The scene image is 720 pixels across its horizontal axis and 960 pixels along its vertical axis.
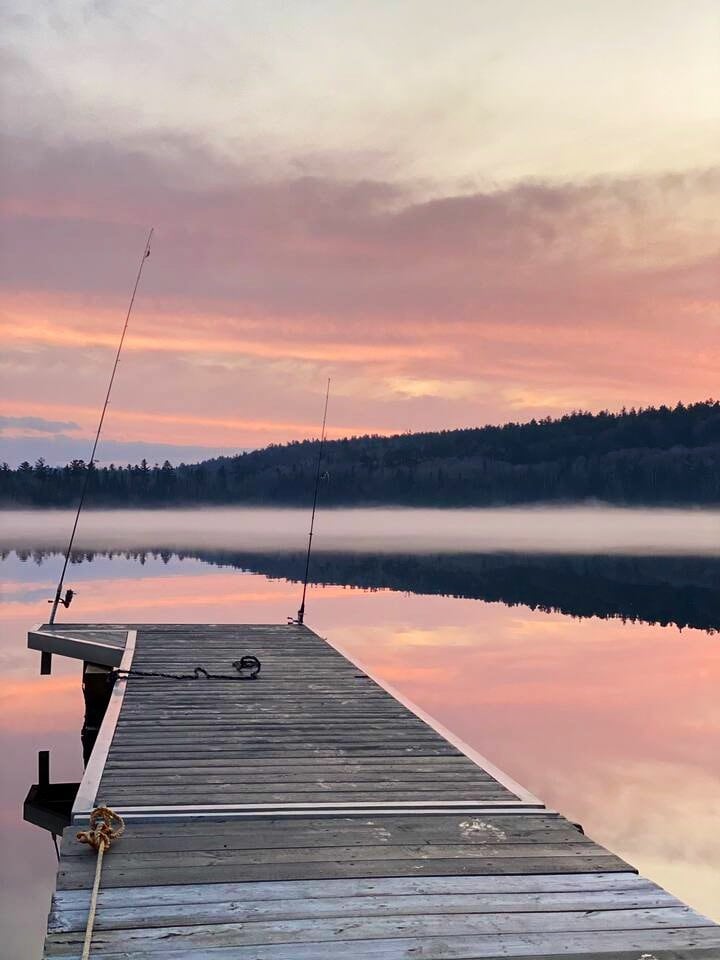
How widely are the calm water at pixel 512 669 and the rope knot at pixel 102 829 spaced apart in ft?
7.28

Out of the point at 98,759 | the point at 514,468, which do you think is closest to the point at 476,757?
the point at 98,759

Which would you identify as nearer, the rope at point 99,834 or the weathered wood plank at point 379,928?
the weathered wood plank at point 379,928

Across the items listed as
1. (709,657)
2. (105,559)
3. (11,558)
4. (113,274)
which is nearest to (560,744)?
(709,657)

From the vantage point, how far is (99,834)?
15.8 ft

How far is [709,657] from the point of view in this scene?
61.7 ft

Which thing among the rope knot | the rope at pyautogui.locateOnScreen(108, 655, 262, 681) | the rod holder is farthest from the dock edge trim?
the rod holder

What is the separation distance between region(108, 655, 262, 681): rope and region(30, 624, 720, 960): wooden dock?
154 centimetres

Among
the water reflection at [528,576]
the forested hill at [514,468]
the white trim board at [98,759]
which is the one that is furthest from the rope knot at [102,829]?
the forested hill at [514,468]

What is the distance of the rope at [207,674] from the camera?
9.75 m

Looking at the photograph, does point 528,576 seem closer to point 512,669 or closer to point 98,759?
point 512,669

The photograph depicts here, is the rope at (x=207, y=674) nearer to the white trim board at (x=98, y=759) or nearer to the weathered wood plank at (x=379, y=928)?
the white trim board at (x=98, y=759)

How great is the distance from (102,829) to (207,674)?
198 inches

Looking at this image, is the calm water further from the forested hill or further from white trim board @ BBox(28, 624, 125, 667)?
the forested hill

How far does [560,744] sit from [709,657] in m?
7.49
